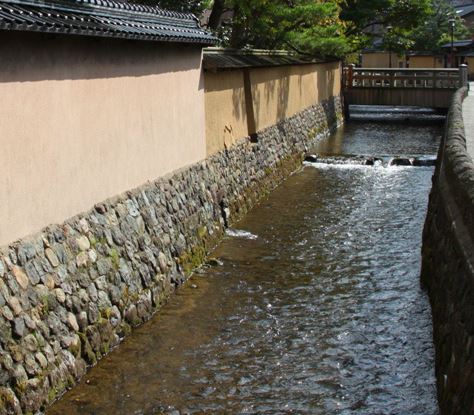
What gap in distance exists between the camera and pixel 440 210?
1191 centimetres

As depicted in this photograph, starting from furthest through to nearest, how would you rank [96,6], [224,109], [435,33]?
[435,33] < [224,109] < [96,6]

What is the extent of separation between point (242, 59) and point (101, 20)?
977cm

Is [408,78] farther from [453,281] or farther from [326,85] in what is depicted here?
[453,281]

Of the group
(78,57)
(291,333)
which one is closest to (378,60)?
(291,333)

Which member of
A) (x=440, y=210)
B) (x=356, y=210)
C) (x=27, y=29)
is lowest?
(x=356, y=210)

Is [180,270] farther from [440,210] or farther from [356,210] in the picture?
[356,210]

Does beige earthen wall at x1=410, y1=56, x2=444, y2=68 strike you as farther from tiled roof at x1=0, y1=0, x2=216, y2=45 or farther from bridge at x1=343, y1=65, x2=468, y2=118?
tiled roof at x1=0, y1=0, x2=216, y2=45

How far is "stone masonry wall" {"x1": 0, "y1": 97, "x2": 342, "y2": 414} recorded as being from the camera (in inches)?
312

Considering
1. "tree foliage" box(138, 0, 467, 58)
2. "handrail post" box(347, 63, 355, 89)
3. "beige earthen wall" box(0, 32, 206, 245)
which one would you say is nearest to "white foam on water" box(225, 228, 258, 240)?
"beige earthen wall" box(0, 32, 206, 245)

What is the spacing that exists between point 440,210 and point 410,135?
75.0 ft

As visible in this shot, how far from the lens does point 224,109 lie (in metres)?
18.2

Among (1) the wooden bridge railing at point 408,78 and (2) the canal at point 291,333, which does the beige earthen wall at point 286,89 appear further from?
(2) the canal at point 291,333

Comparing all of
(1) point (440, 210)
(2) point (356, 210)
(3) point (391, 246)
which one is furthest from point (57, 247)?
(2) point (356, 210)

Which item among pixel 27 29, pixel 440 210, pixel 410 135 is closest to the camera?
pixel 27 29
